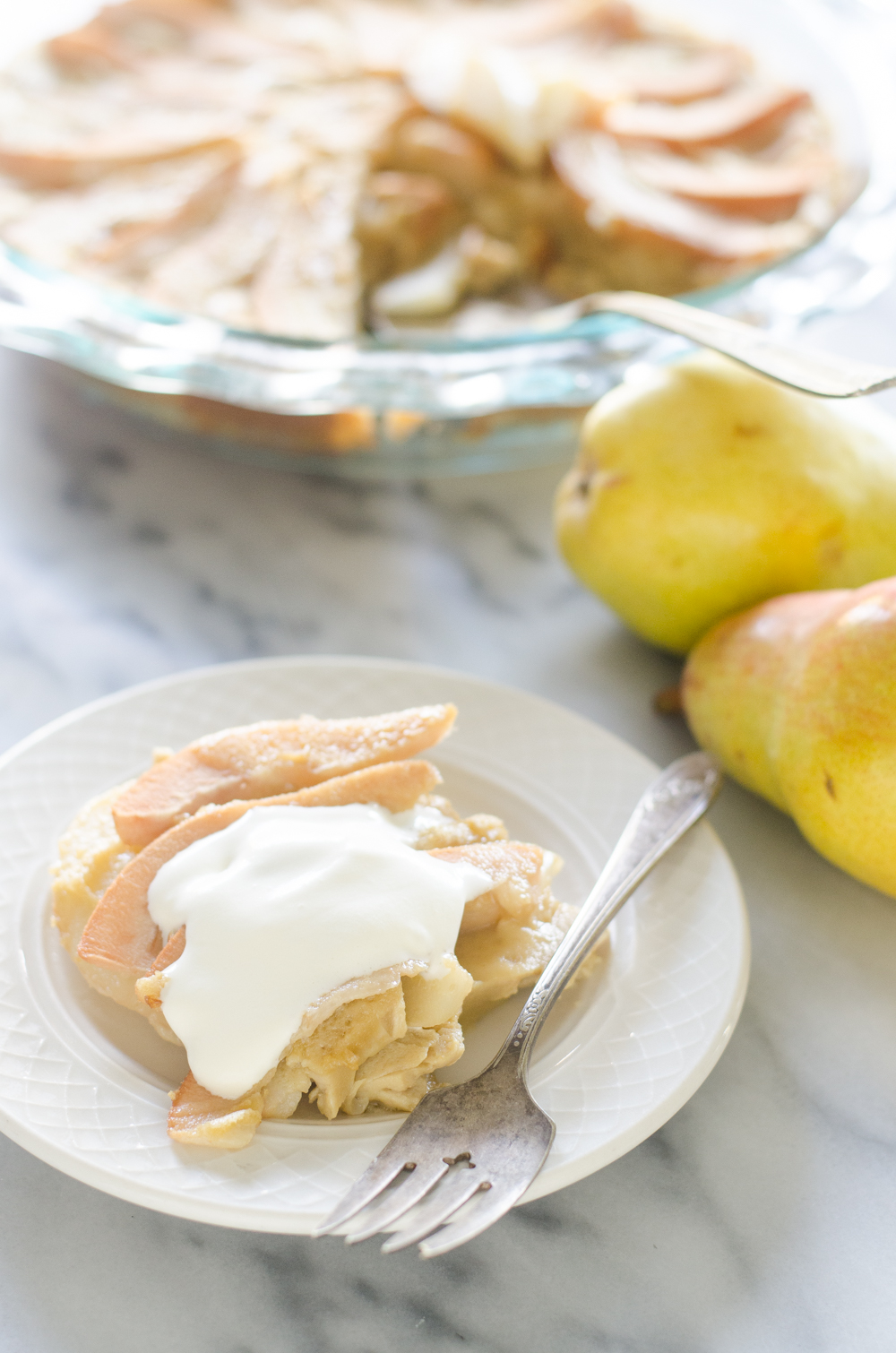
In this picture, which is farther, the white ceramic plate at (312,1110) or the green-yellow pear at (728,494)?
the green-yellow pear at (728,494)

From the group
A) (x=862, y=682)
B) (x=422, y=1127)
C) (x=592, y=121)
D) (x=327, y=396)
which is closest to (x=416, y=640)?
(x=327, y=396)

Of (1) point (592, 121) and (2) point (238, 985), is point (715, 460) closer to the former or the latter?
(2) point (238, 985)

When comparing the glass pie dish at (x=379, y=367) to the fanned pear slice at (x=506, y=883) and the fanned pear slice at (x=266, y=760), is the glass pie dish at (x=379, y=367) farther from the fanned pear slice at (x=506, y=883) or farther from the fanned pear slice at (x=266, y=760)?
the fanned pear slice at (x=506, y=883)

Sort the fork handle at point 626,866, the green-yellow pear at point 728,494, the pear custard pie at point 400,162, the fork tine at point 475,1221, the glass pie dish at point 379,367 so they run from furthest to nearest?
the pear custard pie at point 400,162 < the glass pie dish at point 379,367 < the green-yellow pear at point 728,494 < the fork handle at point 626,866 < the fork tine at point 475,1221

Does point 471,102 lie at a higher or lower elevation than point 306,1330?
higher

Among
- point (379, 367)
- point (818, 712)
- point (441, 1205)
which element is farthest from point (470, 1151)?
point (379, 367)

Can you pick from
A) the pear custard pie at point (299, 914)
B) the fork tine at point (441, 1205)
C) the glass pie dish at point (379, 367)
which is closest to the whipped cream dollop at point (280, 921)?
the pear custard pie at point (299, 914)

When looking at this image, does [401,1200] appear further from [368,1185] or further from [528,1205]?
[528,1205]
